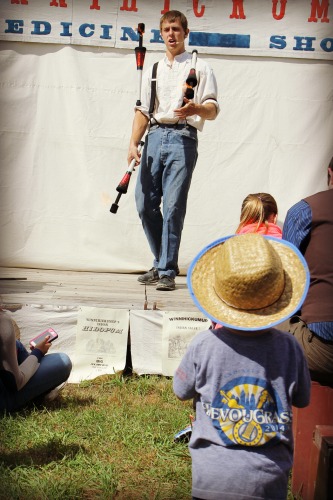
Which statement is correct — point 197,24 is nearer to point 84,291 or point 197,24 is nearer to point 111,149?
point 111,149

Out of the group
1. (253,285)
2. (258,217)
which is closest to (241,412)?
(253,285)

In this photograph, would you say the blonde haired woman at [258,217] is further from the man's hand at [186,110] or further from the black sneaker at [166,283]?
the black sneaker at [166,283]

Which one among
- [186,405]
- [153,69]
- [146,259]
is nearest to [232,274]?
[186,405]

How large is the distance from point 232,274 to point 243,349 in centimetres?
20

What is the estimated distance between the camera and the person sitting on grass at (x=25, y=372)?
2.70 m

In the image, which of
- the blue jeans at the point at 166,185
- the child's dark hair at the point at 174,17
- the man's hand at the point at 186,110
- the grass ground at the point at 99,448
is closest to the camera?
the grass ground at the point at 99,448

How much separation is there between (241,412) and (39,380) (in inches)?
63.8

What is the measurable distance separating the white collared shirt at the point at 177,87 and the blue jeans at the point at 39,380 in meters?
1.44

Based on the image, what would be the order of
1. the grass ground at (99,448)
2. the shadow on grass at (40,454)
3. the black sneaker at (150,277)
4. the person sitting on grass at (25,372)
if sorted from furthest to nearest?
1. the black sneaker at (150,277)
2. the person sitting on grass at (25,372)
3. the shadow on grass at (40,454)
4. the grass ground at (99,448)

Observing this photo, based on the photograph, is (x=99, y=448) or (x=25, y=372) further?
(x=25, y=372)

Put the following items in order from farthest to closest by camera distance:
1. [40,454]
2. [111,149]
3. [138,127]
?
[111,149] → [138,127] → [40,454]

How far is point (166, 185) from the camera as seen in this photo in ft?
12.5


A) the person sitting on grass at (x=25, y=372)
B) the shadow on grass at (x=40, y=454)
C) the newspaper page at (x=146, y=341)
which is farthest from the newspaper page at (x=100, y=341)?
the shadow on grass at (x=40, y=454)

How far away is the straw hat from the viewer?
5.39 ft
